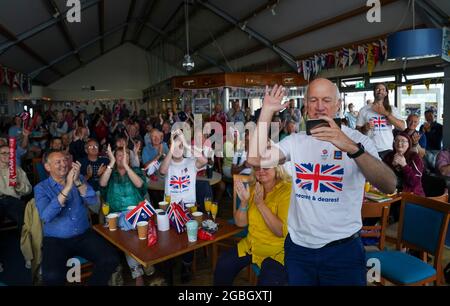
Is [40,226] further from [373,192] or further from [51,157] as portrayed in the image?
[373,192]

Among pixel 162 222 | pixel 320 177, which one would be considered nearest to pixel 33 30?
pixel 162 222

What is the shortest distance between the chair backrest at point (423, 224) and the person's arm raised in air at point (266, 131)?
1419 millimetres

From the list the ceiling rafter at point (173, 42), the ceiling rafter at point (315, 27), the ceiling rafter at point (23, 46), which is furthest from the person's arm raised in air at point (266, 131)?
the ceiling rafter at point (173, 42)

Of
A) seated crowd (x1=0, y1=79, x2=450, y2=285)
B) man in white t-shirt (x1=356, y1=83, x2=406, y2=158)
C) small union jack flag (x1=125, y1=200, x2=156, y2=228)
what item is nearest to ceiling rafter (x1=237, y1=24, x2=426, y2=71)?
man in white t-shirt (x1=356, y1=83, x2=406, y2=158)

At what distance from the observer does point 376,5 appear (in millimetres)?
6242

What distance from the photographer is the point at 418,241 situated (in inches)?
95.2

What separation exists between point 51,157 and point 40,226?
1.71 feet

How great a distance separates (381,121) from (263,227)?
2.67 m

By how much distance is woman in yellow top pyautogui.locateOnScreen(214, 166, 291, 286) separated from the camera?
6.52 feet

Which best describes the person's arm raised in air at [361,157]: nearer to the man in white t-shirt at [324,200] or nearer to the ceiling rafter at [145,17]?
the man in white t-shirt at [324,200]

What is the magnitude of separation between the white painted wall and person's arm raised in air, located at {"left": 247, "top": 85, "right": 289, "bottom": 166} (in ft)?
54.1

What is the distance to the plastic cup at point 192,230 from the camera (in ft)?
7.01

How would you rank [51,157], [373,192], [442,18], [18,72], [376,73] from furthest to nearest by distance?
[18,72], [376,73], [442,18], [373,192], [51,157]

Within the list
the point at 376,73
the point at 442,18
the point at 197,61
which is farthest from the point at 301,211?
the point at 197,61
